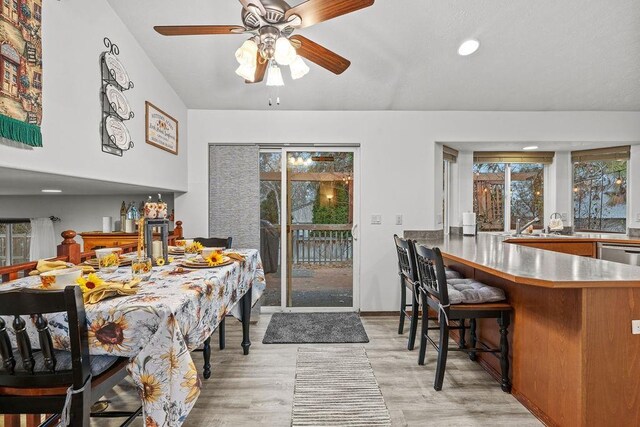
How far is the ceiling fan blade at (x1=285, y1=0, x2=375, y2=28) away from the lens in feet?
5.00

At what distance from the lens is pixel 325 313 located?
12.4 feet

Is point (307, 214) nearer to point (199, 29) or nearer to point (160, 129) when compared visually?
point (160, 129)

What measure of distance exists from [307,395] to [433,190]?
8.36 feet

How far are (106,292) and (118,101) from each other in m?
1.63

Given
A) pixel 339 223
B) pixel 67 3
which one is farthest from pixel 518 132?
pixel 67 3

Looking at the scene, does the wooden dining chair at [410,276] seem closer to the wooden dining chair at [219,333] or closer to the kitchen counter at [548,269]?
the kitchen counter at [548,269]

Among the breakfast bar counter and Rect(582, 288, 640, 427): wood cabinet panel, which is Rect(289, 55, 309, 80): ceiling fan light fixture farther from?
Rect(582, 288, 640, 427): wood cabinet panel

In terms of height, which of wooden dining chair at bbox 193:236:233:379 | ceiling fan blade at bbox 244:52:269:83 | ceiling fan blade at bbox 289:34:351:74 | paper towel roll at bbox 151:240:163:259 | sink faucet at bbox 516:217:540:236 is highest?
ceiling fan blade at bbox 289:34:351:74

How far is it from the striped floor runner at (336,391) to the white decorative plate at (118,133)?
82.4 inches

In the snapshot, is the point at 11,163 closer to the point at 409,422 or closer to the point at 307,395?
the point at 307,395

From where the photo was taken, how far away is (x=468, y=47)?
282 centimetres

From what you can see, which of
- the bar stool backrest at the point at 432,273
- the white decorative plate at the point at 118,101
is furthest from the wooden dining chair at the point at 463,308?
the white decorative plate at the point at 118,101

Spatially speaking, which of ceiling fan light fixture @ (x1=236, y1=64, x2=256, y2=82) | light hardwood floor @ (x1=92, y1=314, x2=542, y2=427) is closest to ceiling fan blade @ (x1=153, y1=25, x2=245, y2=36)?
ceiling fan light fixture @ (x1=236, y1=64, x2=256, y2=82)

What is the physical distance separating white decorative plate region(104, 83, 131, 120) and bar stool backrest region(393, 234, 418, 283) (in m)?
2.34
